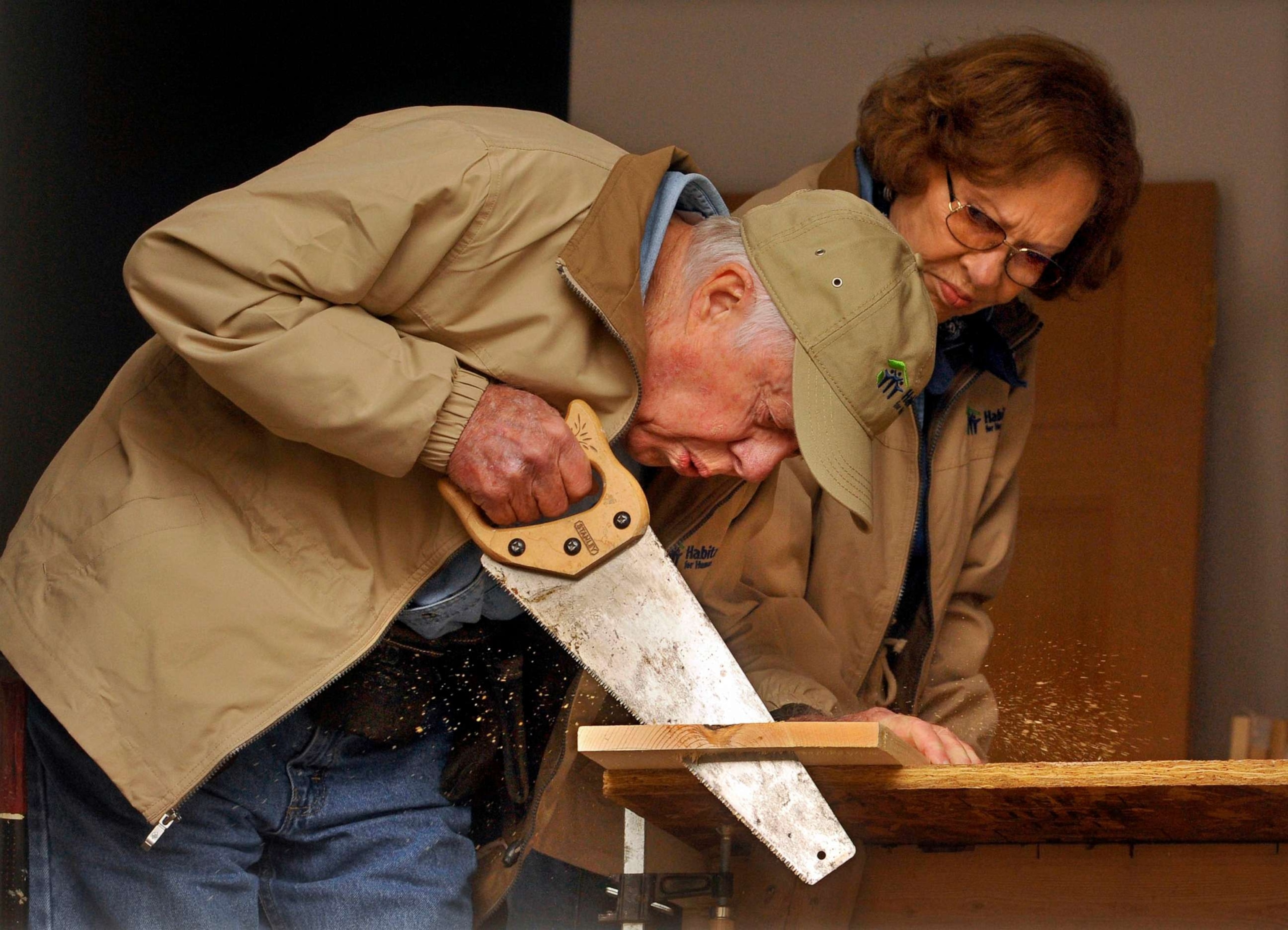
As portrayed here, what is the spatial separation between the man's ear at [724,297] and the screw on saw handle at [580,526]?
0.51 feet

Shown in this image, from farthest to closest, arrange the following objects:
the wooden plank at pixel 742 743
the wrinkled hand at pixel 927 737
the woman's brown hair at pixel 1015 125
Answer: the woman's brown hair at pixel 1015 125 → the wrinkled hand at pixel 927 737 → the wooden plank at pixel 742 743

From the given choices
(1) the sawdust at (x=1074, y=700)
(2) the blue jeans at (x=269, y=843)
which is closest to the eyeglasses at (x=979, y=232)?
(2) the blue jeans at (x=269, y=843)

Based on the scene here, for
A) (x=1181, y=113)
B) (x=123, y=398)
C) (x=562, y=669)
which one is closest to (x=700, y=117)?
(x=1181, y=113)

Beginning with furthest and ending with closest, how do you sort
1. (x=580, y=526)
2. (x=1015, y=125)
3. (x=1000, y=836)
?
(x=1015, y=125), (x=1000, y=836), (x=580, y=526)

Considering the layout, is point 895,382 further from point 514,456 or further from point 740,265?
point 514,456

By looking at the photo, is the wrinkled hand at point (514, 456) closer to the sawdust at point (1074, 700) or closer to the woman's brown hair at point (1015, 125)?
the woman's brown hair at point (1015, 125)

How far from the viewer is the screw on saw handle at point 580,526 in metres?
1.31

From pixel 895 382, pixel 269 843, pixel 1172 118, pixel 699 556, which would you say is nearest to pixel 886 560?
pixel 699 556

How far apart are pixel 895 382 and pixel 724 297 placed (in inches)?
7.9

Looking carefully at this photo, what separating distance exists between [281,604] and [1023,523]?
2123 millimetres

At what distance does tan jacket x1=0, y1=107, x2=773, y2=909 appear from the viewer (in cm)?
122

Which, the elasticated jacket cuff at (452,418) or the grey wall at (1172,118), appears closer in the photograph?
the elasticated jacket cuff at (452,418)

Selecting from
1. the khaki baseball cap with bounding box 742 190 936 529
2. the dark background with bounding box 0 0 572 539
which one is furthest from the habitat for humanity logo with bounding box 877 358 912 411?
the dark background with bounding box 0 0 572 539

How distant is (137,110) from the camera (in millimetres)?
2641
